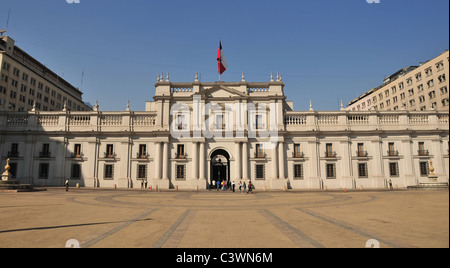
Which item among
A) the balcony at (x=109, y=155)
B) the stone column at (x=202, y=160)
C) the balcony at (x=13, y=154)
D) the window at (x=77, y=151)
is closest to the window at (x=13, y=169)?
the balcony at (x=13, y=154)

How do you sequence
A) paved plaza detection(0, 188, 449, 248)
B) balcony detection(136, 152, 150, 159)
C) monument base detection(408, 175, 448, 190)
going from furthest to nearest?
balcony detection(136, 152, 150, 159) → monument base detection(408, 175, 448, 190) → paved plaza detection(0, 188, 449, 248)

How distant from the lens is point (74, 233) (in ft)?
34.4

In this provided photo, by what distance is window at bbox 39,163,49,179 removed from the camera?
4281 cm

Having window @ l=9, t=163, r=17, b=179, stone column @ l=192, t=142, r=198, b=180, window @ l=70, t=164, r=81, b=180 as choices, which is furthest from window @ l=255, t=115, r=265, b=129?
window @ l=9, t=163, r=17, b=179

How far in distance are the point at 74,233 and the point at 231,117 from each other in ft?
114

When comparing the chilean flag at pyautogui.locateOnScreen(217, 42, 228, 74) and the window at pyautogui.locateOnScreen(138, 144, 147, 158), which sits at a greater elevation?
the chilean flag at pyautogui.locateOnScreen(217, 42, 228, 74)

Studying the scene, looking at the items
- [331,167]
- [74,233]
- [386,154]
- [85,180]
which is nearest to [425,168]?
[386,154]

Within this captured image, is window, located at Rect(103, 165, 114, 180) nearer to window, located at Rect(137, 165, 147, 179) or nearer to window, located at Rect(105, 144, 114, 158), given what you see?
window, located at Rect(105, 144, 114, 158)

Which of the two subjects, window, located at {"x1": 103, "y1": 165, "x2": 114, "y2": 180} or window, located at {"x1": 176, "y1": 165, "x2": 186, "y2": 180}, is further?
window, located at {"x1": 103, "y1": 165, "x2": 114, "y2": 180}

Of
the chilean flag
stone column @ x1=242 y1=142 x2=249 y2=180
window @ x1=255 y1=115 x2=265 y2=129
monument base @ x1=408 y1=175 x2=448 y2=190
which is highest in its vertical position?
the chilean flag

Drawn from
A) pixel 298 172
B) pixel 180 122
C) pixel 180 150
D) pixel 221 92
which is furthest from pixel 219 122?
pixel 298 172

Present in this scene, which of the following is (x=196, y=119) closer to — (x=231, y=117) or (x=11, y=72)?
(x=231, y=117)

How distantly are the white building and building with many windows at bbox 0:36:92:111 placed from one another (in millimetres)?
8504

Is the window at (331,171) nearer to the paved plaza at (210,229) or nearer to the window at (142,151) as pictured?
the paved plaza at (210,229)
